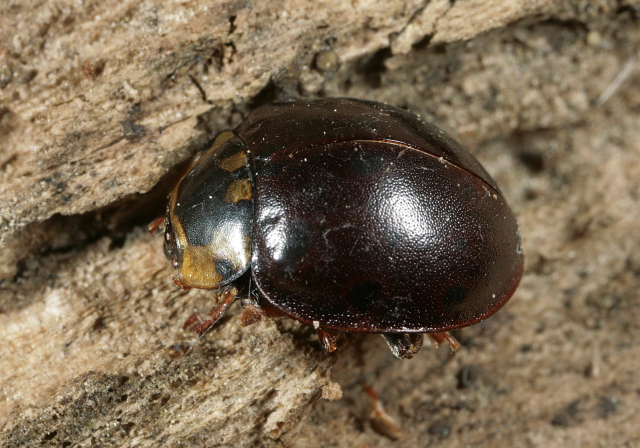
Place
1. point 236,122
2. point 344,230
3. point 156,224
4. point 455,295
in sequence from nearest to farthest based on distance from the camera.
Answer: point 344,230, point 455,295, point 156,224, point 236,122

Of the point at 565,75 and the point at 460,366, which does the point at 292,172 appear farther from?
the point at 565,75

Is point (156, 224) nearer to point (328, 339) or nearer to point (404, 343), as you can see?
point (328, 339)

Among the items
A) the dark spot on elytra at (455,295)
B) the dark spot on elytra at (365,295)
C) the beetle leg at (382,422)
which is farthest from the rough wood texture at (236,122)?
the dark spot on elytra at (455,295)

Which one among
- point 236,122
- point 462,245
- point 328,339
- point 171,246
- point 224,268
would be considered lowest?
point 328,339

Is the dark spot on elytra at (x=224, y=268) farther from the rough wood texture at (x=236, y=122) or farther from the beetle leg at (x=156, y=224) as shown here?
the beetle leg at (x=156, y=224)

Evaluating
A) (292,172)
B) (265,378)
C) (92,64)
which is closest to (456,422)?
(265,378)

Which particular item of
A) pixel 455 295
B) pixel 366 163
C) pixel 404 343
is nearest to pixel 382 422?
pixel 404 343

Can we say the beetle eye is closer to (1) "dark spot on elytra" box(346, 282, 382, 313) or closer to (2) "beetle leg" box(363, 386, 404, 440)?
(1) "dark spot on elytra" box(346, 282, 382, 313)

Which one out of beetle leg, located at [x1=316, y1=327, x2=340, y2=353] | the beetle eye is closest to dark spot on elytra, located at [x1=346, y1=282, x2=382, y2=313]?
beetle leg, located at [x1=316, y1=327, x2=340, y2=353]
